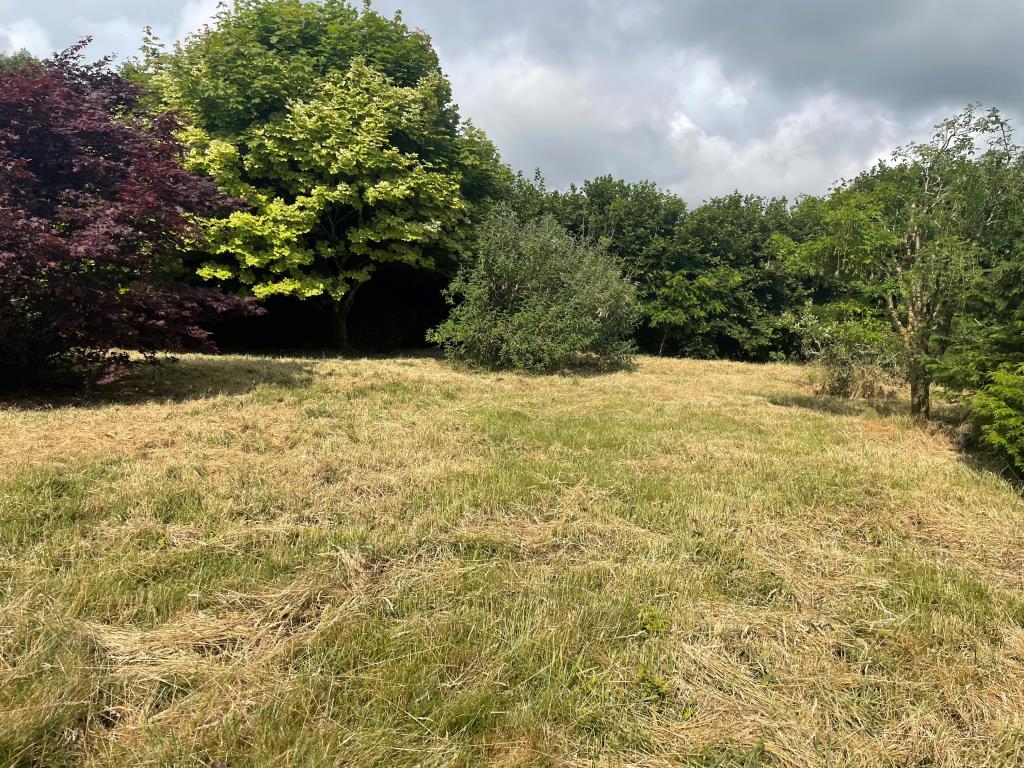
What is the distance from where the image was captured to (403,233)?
1341 cm

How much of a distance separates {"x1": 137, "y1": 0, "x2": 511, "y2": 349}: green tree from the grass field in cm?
800

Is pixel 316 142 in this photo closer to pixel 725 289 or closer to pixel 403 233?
pixel 403 233

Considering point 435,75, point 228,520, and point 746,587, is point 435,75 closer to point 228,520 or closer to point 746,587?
point 228,520

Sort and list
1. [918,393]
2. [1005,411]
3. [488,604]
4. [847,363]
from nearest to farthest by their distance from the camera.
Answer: [488,604] < [1005,411] < [918,393] < [847,363]

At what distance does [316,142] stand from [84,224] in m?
6.88

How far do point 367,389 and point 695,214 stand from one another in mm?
18319

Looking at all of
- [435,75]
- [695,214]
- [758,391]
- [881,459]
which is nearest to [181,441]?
[881,459]

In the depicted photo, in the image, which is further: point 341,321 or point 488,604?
point 341,321

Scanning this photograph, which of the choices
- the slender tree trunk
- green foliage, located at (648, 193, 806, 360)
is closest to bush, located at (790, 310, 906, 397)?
green foliage, located at (648, 193, 806, 360)

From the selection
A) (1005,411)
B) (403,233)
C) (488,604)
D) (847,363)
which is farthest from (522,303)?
(488,604)

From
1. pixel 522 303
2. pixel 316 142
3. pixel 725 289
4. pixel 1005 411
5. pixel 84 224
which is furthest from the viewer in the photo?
pixel 725 289

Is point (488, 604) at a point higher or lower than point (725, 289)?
lower

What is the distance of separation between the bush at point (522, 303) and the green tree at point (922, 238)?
17.7ft

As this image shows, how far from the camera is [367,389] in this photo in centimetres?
872
